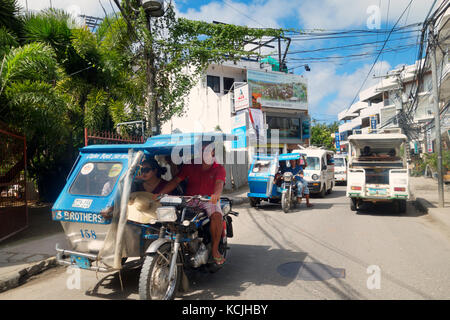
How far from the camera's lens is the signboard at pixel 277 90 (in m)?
25.2

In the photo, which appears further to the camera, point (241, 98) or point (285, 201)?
point (241, 98)

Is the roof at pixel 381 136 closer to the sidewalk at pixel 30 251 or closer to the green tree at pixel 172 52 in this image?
the green tree at pixel 172 52

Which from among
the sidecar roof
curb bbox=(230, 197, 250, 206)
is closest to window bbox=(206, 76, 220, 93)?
curb bbox=(230, 197, 250, 206)

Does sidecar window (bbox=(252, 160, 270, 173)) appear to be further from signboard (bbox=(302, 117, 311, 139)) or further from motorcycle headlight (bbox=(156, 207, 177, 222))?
signboard (bbox=(302, 117, 311, 139))

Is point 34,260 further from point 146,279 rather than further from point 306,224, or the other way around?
point 306,224

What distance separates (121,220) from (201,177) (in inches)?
73.3

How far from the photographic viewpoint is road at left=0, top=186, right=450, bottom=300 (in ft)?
14.4

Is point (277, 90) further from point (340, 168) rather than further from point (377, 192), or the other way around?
point (377, 192)

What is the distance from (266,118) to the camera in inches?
1101

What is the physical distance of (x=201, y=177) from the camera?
18.0ft

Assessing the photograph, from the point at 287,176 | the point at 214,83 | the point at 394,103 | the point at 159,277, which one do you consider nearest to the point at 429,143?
the point at 394,103

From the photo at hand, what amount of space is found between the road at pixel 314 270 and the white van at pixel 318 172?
6991mm

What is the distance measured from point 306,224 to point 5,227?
7.52 meters

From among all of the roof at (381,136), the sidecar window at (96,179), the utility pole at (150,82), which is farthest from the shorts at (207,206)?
the roof at (381,136)
